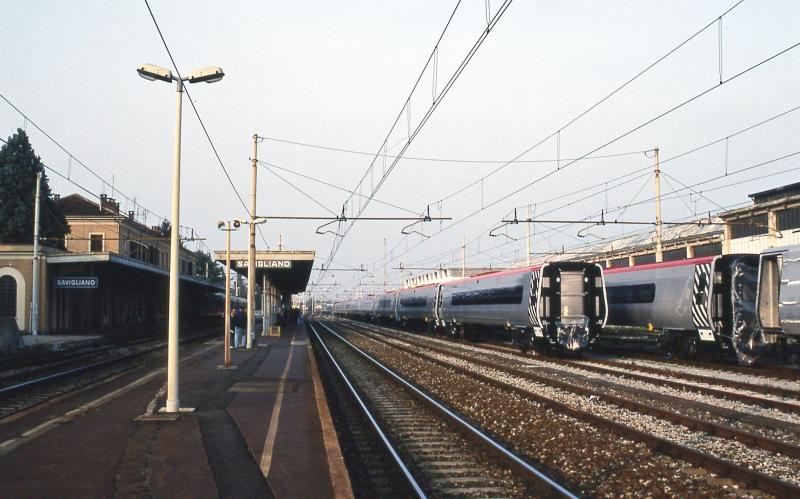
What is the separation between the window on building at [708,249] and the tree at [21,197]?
148ft

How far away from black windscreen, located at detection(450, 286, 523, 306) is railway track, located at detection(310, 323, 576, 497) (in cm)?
1140

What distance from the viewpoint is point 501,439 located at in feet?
32.3

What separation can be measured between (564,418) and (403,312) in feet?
137

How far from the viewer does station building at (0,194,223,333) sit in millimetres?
35375

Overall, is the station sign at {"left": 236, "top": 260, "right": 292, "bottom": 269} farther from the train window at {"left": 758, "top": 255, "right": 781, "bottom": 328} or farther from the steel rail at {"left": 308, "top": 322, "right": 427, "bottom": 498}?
the train window at {"left": 758, "top": 255, "right": 781, "bottom": 328}

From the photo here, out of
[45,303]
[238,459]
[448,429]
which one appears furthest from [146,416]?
[45,303]

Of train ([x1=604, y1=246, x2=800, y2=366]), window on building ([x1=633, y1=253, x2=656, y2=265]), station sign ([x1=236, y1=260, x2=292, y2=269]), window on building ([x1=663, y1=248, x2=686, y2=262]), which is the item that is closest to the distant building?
window on building ([x1=663, y1=248, x2=686, y2=262])

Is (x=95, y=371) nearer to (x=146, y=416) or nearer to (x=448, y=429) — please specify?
(x=146, y=416)

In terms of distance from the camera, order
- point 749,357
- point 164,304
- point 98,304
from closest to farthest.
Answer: point 749,357, point 98,304, point 164,304

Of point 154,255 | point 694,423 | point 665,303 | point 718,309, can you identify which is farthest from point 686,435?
point 154,255

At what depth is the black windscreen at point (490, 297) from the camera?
25614 mm

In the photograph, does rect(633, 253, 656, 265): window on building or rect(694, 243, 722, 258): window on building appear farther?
rect(633, 253, 656, 265): window on building

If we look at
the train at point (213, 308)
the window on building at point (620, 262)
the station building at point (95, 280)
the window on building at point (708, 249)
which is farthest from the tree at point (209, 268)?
the window on building at point (708, 249)

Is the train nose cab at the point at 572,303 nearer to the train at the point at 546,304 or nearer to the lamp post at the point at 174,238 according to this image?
the train at the point at 546,304
